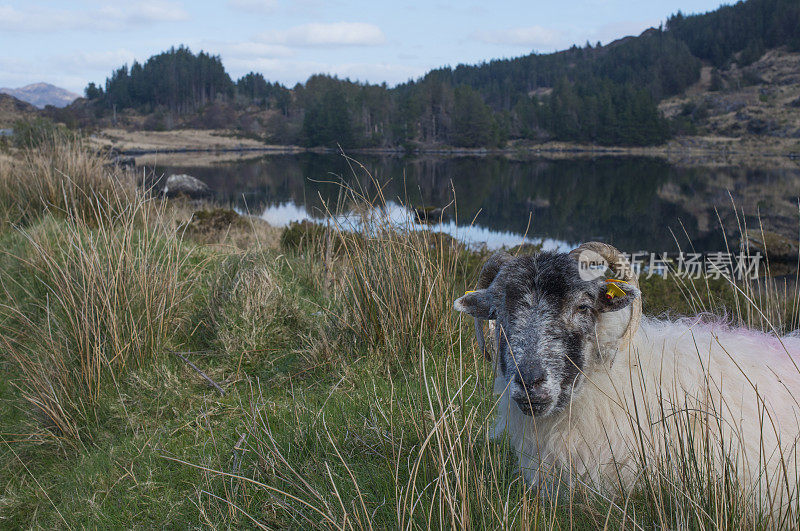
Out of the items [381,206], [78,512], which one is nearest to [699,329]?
[381,206]

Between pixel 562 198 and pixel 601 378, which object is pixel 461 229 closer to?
pixel 562 198

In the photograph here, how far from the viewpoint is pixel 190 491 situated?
310cm

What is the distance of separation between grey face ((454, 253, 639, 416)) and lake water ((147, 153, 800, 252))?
8226 millimetres

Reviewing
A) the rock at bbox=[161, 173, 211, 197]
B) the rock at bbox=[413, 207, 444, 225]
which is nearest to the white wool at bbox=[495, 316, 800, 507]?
the rock at bbox=[413, 207, 444, 225]

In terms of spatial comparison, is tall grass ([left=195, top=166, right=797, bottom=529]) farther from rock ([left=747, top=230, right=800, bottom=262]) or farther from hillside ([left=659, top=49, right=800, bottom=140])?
hillside ([left=659, top=49, right=800, bottom=140])

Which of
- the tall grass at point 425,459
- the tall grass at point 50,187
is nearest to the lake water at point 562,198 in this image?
the tall grass at point 50,187

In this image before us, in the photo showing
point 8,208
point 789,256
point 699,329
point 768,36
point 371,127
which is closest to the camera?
point 699,329

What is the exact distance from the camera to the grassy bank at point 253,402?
2561 mm

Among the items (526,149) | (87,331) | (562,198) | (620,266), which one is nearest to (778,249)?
(620,266)

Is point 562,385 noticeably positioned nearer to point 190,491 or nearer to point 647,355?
point 647,355

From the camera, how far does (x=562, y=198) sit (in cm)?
2816

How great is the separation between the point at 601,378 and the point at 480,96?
83609 millimetres

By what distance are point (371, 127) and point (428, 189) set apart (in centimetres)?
5816

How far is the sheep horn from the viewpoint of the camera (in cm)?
279
